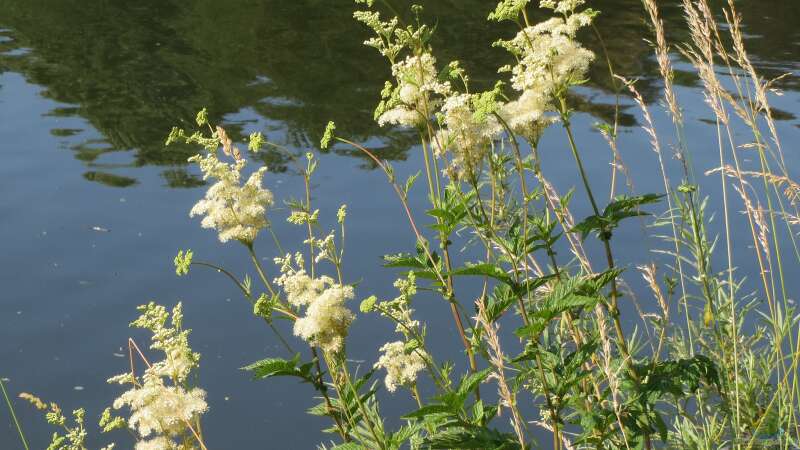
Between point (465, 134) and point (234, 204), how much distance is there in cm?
58

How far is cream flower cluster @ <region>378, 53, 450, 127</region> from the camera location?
2.66m

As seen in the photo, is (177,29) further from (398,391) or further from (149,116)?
(398,391)

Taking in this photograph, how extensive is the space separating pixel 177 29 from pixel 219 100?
2818mm

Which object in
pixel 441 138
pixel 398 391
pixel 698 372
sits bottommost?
pixel 398 391

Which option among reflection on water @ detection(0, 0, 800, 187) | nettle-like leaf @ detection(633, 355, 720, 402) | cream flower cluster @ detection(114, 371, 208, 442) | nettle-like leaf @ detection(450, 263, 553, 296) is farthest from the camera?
reflection on water @ detection(0, 0, 800, 187)

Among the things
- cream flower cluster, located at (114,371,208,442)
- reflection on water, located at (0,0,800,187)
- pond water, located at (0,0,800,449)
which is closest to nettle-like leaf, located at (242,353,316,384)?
cream flower cluster, located at (114,371,208,442)

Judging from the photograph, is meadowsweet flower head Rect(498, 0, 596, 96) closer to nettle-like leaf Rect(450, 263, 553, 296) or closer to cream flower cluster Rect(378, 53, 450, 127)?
cream flower cluster Rect(378, 53, 450, 127)

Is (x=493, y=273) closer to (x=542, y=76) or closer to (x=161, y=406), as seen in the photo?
(x=542, y=76)

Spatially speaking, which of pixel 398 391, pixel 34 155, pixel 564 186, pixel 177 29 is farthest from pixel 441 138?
pixel 177 29

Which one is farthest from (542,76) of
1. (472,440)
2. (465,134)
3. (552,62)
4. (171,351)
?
(171,351)

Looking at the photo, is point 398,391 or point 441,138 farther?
point 398,391

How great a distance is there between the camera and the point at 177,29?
1190 centimetres

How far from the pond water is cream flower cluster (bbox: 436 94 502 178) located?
235 centimetres

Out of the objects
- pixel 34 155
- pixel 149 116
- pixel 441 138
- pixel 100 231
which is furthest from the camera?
pixel 149 116
